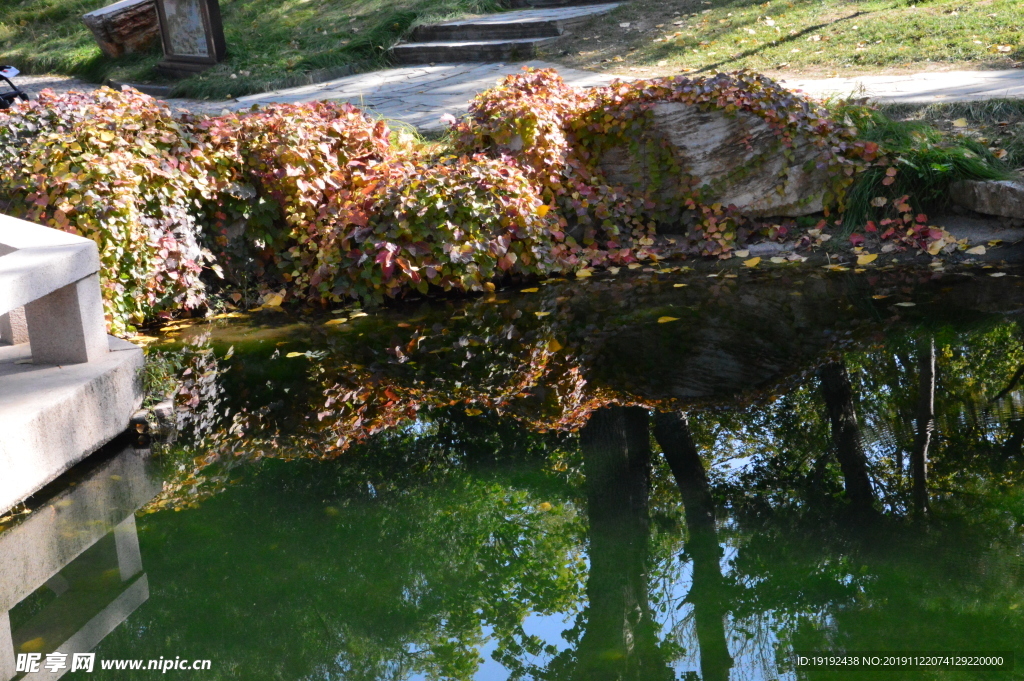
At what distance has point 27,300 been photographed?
3.87 meters

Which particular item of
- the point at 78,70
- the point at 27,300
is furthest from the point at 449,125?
the point at 78,70

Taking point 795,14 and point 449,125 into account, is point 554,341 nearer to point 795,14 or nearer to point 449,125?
point 449,125

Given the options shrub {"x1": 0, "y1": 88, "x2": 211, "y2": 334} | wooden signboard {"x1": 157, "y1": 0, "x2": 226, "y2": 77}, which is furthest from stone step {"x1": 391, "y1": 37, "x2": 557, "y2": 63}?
shrub {"x1": 0, "y1": 88, "x2": 211, "y2": 334}

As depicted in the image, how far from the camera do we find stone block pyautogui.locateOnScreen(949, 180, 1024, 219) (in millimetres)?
6308

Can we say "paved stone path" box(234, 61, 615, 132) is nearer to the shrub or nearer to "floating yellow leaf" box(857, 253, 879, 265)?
the shrub

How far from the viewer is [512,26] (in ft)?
38.7

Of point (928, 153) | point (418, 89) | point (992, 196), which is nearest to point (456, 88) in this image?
point (418, 89)

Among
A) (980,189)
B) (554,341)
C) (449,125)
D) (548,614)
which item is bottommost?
(548,614)

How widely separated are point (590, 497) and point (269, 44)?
11.5 m

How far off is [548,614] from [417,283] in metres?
3.52

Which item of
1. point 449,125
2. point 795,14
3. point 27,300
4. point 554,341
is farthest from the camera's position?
point 795,14

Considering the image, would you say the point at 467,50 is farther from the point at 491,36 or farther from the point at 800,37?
the point at 800,37

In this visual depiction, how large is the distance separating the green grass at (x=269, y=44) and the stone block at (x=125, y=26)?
0.74 ft

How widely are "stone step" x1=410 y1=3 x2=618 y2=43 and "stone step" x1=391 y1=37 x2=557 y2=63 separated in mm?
126
